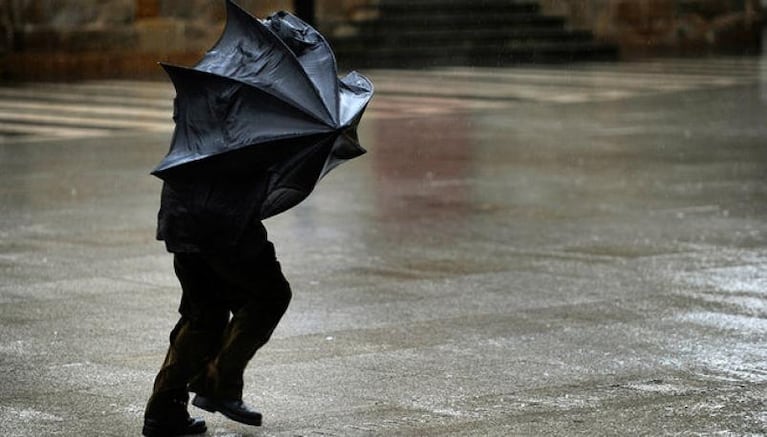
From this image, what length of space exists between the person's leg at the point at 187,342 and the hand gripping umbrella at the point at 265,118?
361 mm

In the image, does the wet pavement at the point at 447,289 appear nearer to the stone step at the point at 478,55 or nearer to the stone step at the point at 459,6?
the stone step at the point at 478,55

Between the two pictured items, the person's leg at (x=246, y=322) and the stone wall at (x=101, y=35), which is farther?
the stone wall at (x=101, y=35)

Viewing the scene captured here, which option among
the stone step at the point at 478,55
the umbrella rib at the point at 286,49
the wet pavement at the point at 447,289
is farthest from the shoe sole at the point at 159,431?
the stone step at the point at 478,55

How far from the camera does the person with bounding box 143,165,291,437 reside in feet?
19.1

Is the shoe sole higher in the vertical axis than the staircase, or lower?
higher

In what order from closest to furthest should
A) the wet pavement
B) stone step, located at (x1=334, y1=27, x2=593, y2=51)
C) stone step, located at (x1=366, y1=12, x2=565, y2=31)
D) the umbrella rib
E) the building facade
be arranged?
the umbrella rib
the wet pavement
the building facade
stone step, located at (x1=334, y1=27, x2=593, y2=51)
stone step, located at (x1=366, y1=12, x2=565, y2=31)

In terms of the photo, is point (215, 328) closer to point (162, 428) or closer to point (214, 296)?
point (214, 296)

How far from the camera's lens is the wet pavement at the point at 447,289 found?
6.46 meters

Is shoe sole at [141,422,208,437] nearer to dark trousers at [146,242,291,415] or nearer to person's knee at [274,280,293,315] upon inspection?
dark trousers at [146,242,291,415]

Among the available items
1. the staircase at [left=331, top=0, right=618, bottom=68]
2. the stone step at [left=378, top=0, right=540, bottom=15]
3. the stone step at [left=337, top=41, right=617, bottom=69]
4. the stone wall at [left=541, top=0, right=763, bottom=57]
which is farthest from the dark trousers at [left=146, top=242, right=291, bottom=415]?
the stone wall at [left=541, top=0, right=763, bottom=57]

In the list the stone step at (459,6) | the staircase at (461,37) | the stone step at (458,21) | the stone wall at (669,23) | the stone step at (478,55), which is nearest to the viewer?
the stone step at (478,55)

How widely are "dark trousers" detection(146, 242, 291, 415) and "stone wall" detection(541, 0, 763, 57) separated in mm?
27398

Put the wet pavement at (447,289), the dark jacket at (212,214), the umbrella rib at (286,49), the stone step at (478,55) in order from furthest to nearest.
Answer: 1. the stone step at (478,55)
2. the wet pavement at (447,289)
3. the umbrella rib at (286,49)
4. the dark jacket at (212,214)

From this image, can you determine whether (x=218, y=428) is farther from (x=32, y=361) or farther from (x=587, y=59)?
(x=587, y=59)
